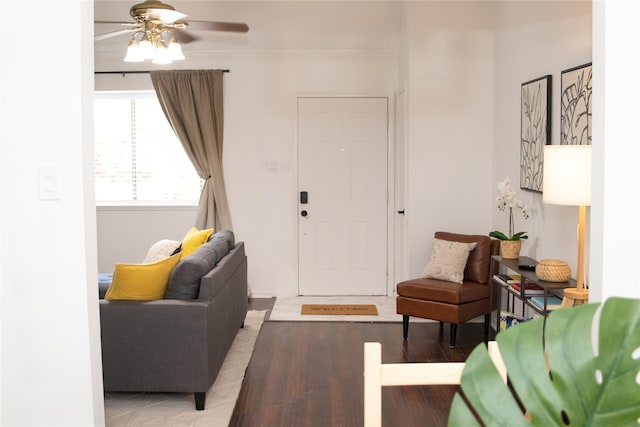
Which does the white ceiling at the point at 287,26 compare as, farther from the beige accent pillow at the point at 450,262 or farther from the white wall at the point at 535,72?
the beige accent pillow at the point at 450,262

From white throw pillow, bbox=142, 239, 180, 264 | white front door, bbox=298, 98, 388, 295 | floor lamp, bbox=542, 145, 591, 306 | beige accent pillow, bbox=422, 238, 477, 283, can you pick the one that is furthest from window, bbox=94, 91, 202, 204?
floor lamp, bbox=542, 145, 591, 306

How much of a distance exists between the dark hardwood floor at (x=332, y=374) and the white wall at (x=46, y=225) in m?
1.32

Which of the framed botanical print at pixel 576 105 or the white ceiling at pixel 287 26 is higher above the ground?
the white ceiling at pixel 287 26

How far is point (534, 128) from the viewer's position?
15.9 ft

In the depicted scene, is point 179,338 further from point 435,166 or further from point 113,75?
point 113,75

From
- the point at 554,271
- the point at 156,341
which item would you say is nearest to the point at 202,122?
the point at 156,341

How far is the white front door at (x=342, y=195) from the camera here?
6.80 meters

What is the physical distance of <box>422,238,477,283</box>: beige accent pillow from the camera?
5.36 m

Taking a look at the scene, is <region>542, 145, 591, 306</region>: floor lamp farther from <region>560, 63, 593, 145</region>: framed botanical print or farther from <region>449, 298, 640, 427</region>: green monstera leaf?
<region>449, 298, 640, 427</region>: green monstera leaf

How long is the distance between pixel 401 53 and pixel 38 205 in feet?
15.5

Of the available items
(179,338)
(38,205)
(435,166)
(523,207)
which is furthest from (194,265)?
(435,166)

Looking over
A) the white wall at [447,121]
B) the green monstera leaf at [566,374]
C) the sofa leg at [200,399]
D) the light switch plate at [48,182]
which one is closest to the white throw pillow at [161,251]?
the sofa leg at [200,399]

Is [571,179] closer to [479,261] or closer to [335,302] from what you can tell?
[479,261]

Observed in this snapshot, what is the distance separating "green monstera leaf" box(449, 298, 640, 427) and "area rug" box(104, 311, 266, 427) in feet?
9.28
